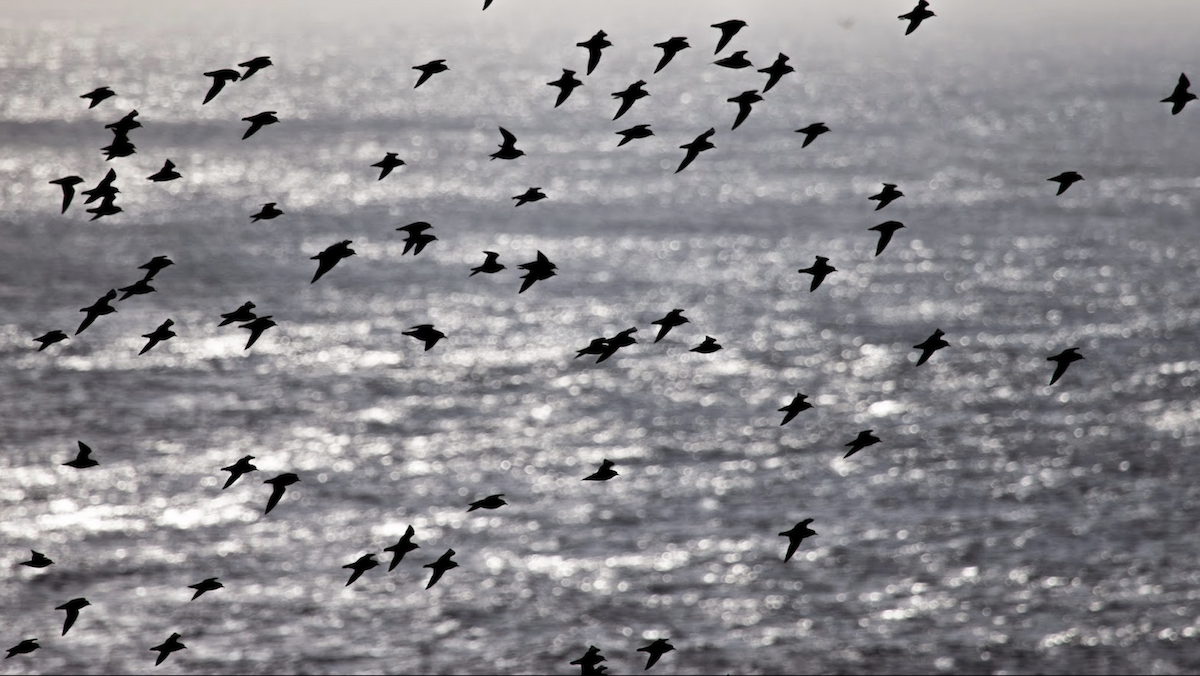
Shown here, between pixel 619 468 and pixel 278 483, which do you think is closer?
pixel 278 483

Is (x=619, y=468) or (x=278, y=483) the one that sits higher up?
(x=278, y=483)

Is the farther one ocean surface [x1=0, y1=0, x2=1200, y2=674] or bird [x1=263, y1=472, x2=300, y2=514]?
ocean surface [x1=0, y1=0, x2=1200, y2=674]

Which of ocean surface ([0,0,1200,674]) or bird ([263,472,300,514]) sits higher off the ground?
bird ([263,472,300,514])

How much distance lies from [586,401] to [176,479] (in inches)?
1225

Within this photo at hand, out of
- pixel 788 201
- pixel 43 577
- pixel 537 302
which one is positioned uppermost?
pixel 43 577

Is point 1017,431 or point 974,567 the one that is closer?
point 974,567

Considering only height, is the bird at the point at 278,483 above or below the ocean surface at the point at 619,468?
above

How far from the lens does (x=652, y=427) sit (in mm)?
102500

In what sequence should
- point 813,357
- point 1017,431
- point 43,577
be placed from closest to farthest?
point 43,577 → point 1017,431 → point 813,357

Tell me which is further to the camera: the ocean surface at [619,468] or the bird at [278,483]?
the ocean surface at [619,468]

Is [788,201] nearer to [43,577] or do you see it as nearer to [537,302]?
[537,302]

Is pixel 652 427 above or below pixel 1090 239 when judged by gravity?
above

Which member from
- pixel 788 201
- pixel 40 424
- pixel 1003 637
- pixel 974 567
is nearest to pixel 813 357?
pixel 974 567

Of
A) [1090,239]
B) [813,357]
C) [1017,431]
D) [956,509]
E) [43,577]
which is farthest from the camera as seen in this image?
[1090,239]
